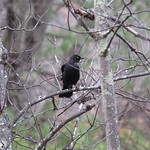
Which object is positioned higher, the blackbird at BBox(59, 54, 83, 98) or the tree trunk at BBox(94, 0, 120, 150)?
the blackbird at BBox(59, 54, 83, 98)

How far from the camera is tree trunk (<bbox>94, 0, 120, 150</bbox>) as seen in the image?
423 cm

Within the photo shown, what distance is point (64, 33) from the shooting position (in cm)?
1016

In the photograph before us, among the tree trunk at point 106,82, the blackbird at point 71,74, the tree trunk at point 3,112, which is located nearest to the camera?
the tree trunk at point 106,82

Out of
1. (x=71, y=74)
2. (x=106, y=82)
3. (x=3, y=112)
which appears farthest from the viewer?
(x=71, y=74)

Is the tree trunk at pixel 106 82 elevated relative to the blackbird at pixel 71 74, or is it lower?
lower

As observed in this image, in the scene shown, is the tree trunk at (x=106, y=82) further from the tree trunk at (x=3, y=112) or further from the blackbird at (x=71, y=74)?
the blackbird at (x=71, y=74)

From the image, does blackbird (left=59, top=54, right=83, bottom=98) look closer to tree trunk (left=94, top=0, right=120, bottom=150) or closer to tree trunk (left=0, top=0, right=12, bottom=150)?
tree trunk (left=0, top=0, right=12, bottom=150)

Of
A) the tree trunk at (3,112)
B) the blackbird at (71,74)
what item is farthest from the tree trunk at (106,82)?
the blackbird at (71,74)

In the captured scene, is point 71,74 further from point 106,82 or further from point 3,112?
point 106,82

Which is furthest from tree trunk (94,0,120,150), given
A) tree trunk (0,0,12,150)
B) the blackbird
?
the blackbird

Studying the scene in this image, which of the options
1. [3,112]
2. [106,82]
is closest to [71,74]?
[3,112]

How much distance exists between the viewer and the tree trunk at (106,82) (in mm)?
4234

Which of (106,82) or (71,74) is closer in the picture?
(106,82)

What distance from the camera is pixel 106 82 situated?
4312mm
